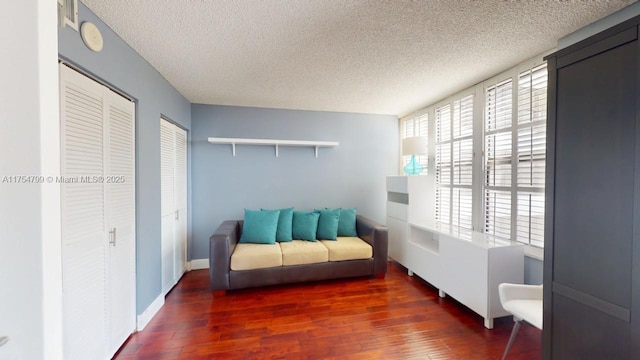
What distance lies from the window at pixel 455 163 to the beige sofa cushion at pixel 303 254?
5.62ft

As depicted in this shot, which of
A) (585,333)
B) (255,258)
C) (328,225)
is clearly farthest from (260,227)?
(585,333)

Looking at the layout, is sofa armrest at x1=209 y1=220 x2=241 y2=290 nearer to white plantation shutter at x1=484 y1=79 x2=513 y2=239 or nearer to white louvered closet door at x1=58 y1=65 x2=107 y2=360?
white louvered closet door at x1=58 y1=65 x2=107 y2=360

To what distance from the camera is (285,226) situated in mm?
3250

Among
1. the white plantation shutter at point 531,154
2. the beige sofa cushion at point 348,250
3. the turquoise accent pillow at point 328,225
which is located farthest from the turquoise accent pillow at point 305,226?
the white plantation shutter at point 531,154

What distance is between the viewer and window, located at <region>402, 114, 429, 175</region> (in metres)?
3.46

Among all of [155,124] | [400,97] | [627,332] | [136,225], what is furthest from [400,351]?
[155,124]

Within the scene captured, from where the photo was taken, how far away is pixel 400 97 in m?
3.10

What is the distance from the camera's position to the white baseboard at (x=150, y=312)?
81.4 inches

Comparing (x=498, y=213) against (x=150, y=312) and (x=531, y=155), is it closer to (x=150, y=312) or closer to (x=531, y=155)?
(x=531, y=155)

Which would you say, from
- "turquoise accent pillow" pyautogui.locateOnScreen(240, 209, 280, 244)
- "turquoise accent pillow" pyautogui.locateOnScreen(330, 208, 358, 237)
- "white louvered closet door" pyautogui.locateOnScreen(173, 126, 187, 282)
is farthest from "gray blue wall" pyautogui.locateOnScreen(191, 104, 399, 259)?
"turquoise accent pillow" pyautogui.locateOnScreen(240, 209, 280, 244)

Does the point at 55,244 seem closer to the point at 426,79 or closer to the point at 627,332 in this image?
the point at 627,332

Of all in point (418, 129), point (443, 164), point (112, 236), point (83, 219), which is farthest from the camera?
point (418, 129)

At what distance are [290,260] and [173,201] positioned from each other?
1.63 m

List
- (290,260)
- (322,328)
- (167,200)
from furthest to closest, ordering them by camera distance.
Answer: (290,260), (167,200), (322,328)
